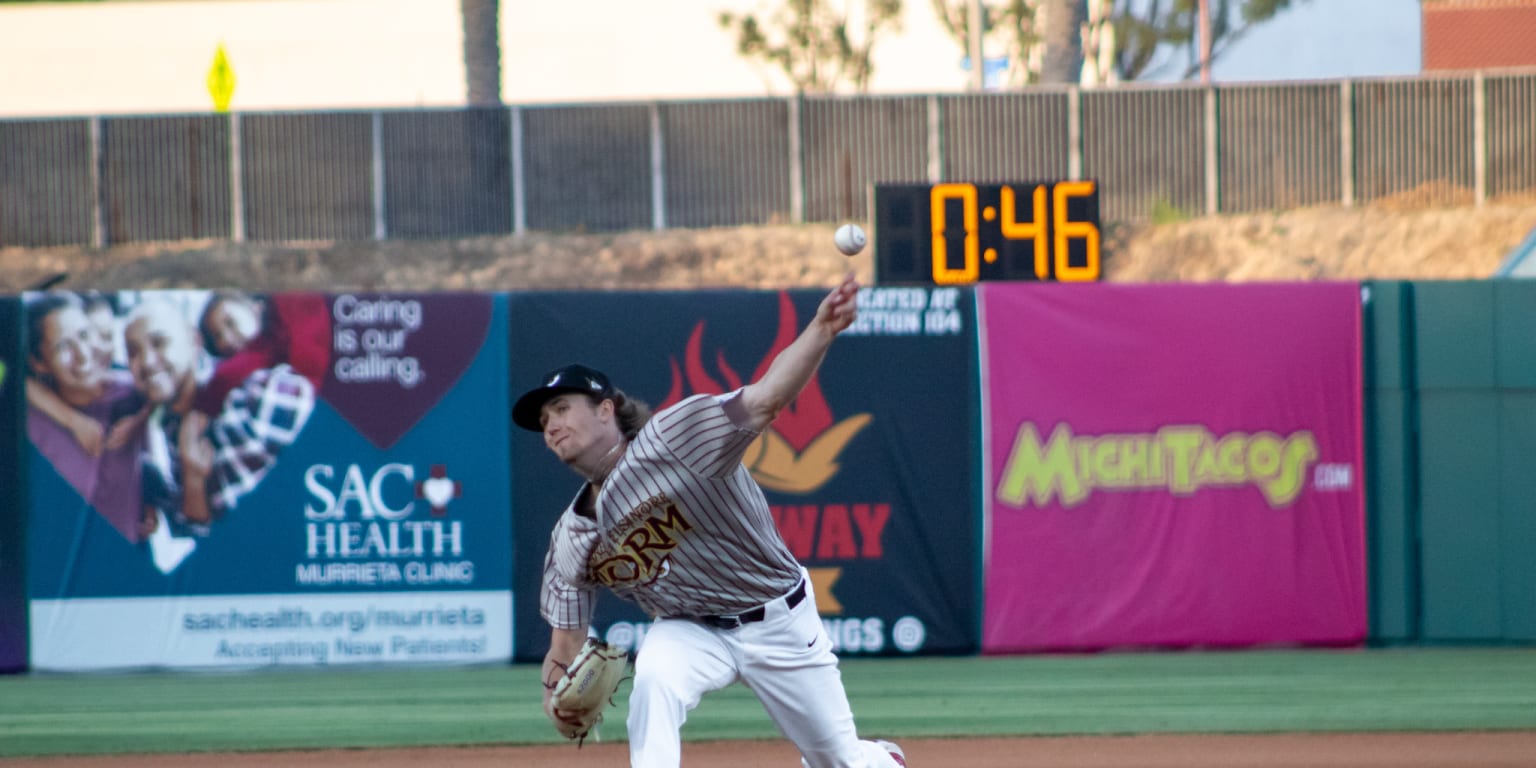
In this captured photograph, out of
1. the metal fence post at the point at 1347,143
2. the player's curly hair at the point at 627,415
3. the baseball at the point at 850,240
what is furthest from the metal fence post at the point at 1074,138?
the player's curly hair at the point at 627,415

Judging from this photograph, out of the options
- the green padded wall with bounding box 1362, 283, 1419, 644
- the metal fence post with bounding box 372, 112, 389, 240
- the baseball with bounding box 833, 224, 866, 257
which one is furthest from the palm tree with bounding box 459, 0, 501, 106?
the baseball with bounding box 833, 224, 866, 257

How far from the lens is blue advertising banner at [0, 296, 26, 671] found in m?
10.1

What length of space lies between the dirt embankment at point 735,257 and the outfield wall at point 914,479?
44.1 ft

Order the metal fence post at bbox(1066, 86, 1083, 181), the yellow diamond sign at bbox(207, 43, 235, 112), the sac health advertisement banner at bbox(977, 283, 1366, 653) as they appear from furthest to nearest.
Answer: the yellow diamond sign at bbox(207, 43, 235, 112) → the metal fence post at bbox(1066, 86, 1083, 181) → the sac health advertisement banner at bbox(977, 283, 1366, 653)

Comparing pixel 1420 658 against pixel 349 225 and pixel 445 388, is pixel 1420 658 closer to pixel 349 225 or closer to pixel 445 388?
pixel 445 388

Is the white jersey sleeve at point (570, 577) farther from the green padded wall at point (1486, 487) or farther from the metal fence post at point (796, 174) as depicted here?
the metal fence post at point (796, 174)

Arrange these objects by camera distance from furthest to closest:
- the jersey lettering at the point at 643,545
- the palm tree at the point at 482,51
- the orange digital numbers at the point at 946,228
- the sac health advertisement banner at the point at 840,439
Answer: the palm tree at the point at 482,51 < the orange digital numbers at the point at 946,228 < the sac health advertisement banner at the point at 840,439 < the jersey lettering at the point at 643,545

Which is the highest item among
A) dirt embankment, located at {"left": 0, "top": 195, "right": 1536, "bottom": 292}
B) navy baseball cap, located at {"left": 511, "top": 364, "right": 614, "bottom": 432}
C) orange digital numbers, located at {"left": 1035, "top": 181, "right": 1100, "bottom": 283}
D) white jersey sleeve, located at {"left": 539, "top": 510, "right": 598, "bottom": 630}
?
dirt embankment, located at {"left": 0, "top": 195, "right": 1536, "bottom": 292}

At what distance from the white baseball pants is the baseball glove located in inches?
6.0

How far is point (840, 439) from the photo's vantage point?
10586 mm

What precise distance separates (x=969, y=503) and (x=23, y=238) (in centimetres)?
2003

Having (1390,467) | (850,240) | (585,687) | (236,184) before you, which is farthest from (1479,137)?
(585,687)

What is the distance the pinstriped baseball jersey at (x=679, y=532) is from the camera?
179 inches

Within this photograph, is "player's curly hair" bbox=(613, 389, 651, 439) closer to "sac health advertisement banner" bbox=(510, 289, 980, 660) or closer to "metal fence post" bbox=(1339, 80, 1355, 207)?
"sac health advertisement banner" bbox=(510, 289, 980, 660)
